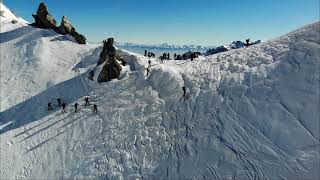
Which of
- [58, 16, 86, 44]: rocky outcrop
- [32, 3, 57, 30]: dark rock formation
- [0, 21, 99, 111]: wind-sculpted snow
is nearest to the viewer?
[0, 21, 99, 111]: wind-sculpted snow

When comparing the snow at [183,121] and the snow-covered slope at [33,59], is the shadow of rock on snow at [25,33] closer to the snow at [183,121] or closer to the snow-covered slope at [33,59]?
the snow-covered slope at [33,59]

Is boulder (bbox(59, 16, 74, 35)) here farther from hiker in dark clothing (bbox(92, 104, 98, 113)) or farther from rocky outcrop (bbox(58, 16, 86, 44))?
hiker in dark clothing (bbox(92, 104, 98, 113))

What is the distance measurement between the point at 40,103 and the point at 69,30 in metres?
27.1

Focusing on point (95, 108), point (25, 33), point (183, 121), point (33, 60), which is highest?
point (25, 33)

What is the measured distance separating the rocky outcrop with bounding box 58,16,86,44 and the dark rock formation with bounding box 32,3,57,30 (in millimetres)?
2049

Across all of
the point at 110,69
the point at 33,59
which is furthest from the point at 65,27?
the point at 110,69

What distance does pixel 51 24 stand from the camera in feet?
243

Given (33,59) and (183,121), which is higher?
(33,59)

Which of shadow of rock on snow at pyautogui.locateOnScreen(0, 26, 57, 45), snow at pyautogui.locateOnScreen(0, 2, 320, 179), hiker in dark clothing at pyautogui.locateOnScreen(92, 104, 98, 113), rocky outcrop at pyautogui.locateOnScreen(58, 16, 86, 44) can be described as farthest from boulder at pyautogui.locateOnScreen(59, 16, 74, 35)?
hiker in dark clothing at pyautogui.locateOnScreen(92, 104, 98, 113)

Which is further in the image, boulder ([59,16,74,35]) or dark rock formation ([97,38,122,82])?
boulder ([59,16,74,35])

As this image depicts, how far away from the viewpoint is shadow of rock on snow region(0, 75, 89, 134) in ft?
150

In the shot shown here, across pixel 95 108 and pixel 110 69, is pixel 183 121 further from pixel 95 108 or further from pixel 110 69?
pixel 110 69

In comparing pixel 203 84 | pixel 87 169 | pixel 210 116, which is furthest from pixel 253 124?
pixel 87 169

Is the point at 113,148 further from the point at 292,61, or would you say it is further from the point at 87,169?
the point at 292,61
